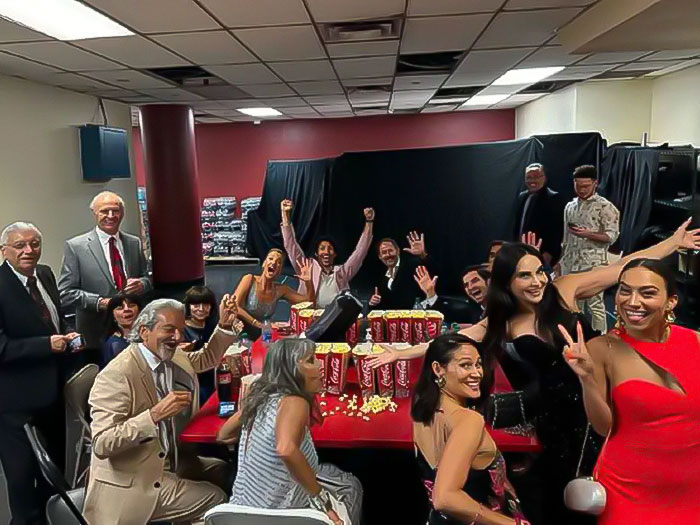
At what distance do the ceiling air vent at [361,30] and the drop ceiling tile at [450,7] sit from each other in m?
0.21

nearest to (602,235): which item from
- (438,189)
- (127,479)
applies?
(438,189)

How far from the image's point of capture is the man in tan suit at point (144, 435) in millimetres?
1958

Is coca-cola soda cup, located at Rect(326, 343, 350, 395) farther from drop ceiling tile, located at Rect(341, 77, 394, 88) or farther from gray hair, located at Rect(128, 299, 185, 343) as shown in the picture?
drop ceiling tile, located at Rect(341, 77, 394, 88)

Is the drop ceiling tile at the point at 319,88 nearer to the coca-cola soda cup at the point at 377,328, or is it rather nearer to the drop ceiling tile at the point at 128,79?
the drop ceiling tile at the point at 128,79

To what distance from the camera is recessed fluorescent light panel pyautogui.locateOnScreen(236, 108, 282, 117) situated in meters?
8.27

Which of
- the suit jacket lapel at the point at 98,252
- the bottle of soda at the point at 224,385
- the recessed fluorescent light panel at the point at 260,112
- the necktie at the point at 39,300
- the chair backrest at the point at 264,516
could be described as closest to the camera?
the chair backrest at the point at 264,516

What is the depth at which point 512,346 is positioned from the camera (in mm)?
2133

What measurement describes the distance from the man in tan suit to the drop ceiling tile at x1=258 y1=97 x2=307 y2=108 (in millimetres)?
5399

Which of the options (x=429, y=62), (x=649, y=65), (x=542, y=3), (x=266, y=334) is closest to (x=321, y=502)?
(x=266, y=334)

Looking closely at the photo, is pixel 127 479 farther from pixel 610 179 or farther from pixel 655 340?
pixel 610 179

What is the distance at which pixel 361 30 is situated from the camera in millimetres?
3814

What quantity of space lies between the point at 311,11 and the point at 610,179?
3.60 metres

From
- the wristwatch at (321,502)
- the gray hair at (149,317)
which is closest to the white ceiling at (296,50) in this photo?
the gray hair at (149,317)

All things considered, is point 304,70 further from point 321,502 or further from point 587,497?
point 587,497
